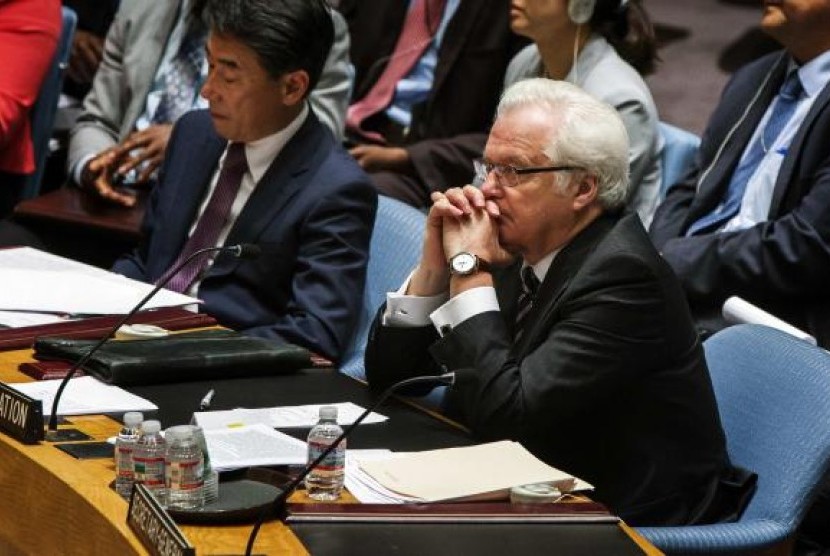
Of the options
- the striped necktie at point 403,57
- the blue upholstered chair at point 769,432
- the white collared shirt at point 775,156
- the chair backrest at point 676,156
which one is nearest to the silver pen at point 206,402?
the blue upholstered chair at point 769,432

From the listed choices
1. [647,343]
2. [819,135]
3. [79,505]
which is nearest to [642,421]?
[647,343]

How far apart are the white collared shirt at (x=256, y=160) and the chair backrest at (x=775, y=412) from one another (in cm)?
122

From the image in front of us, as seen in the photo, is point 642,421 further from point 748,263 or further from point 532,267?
point 748,263

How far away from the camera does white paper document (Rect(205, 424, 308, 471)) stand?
2371mm

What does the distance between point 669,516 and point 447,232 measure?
0.69 m

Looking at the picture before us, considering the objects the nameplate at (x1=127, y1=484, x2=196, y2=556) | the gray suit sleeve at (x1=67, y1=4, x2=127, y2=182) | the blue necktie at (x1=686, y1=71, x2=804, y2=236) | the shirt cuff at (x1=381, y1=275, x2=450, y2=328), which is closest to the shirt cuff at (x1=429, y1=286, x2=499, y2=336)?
the shirt cuff at (x1=381, y1=275, x2=450, y2=328)

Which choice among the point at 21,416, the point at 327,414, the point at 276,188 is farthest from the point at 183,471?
the point at 276,188

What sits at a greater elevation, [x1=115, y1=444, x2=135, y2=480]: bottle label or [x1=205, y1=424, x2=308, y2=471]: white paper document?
[x1=115, y1=444, x2=135, y2=480]: bottle label

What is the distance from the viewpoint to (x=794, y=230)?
3.74 m

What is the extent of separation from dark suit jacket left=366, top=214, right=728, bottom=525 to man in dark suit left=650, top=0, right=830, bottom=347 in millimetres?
1009

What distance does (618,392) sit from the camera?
109 inches

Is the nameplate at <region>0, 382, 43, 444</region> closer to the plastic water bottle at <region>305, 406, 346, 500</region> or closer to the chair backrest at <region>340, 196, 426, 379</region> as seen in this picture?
the plastic water bottle at <region>305, 406, 346, 500</region>

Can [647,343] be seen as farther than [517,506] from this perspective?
Yes

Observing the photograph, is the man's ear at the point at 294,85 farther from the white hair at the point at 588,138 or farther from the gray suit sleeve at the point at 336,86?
the gray suit sleeve at the point at 336,86
